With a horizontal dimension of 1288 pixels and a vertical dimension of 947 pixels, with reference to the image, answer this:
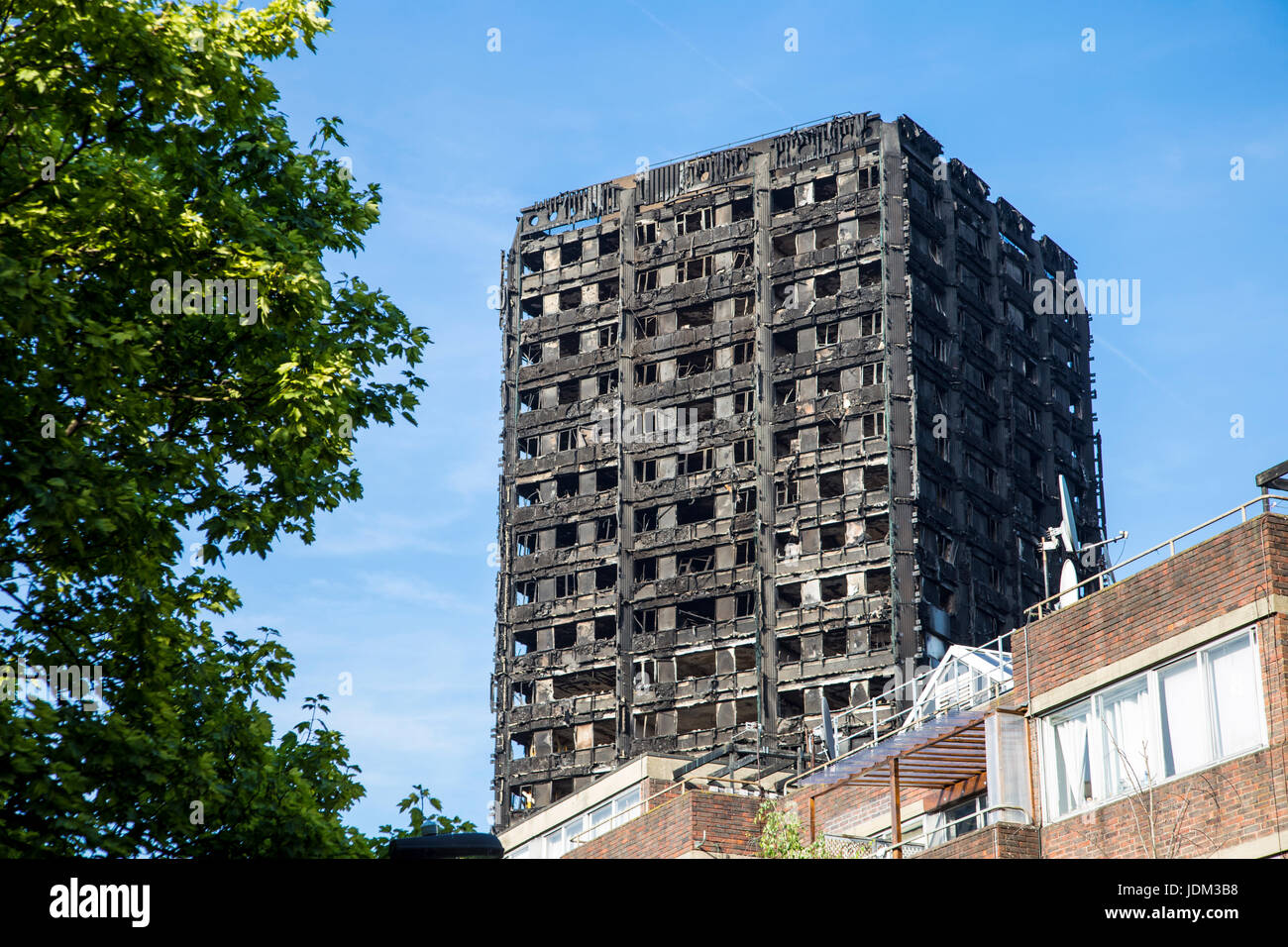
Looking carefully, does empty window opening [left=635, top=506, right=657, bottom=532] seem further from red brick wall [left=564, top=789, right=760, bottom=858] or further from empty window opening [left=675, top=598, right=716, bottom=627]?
red brick wall [left=564, top=789, right=760, bottom=858]

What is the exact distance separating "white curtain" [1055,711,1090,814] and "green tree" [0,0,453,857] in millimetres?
16778

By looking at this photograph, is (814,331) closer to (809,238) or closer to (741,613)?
(809,238)

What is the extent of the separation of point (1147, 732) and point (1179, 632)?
1.90m

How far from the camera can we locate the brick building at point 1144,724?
2605 centimetres

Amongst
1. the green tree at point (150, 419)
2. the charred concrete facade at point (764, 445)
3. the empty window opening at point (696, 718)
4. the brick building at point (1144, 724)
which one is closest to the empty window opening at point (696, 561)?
the charred concrete facade at point (764, 445)

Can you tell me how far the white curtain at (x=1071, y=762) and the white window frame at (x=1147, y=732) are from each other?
9cm

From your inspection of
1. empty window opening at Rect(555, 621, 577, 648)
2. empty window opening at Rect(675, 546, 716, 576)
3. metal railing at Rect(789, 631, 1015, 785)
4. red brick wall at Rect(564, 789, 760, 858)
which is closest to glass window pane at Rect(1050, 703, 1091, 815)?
metal railing at Rect(789, 631, 1015, 785)

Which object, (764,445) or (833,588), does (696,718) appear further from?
(764,445)

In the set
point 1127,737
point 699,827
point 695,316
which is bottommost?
point 699,827

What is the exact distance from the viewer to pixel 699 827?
42188 mm

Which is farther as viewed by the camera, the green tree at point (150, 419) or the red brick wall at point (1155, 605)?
the red brick wall at point (1155, 605)

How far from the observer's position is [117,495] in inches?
589

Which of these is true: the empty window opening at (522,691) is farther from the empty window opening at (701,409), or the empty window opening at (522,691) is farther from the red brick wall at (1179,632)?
the red brick wall at (1179,632)

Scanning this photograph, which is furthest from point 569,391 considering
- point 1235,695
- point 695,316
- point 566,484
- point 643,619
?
point 1235,695
